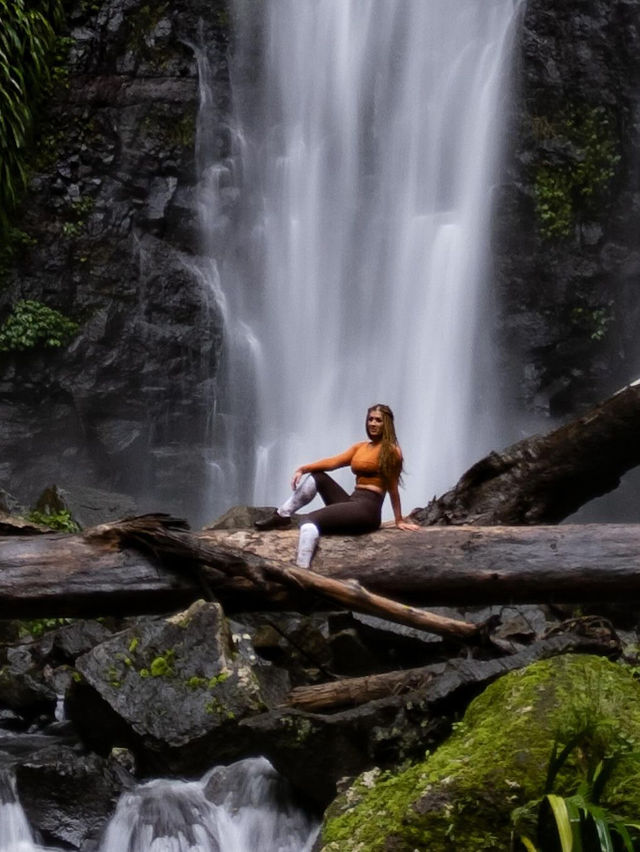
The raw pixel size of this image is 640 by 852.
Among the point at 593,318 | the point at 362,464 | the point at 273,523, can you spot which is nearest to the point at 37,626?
the point at 273,523

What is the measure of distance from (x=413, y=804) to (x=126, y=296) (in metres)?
13.3

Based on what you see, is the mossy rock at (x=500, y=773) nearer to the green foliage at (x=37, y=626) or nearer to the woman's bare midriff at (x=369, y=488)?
the woman's bare midriff at (x=369, y=488)

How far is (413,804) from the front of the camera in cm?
365

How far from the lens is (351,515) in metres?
5.65

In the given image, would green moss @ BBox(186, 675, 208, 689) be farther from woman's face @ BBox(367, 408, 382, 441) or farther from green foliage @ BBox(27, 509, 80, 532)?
green foliage @ BBox(27, 509, 80, 532)

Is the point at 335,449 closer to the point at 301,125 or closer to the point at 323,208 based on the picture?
the point at 323,208

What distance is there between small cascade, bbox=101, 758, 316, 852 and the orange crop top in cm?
185

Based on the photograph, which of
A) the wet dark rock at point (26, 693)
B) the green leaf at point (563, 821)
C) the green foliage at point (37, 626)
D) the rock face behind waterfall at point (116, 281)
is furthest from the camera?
the rock face behind waterfall at point (116, 281)

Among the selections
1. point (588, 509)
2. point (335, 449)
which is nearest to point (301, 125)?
point (335, 449)

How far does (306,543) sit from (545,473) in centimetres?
199

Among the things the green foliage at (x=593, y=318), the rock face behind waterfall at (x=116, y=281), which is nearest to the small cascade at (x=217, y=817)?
the rock face behind waterfall at (x=116, y=281)

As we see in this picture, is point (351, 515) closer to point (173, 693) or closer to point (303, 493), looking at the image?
point (303, 493)

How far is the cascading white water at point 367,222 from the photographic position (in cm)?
1608

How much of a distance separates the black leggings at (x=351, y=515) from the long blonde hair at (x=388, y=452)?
17 centimetres
